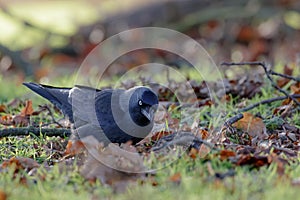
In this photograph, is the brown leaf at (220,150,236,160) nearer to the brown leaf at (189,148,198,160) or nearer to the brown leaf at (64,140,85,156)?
the brown leaf at (189,148,198,160)

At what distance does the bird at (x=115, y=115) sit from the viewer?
565cm

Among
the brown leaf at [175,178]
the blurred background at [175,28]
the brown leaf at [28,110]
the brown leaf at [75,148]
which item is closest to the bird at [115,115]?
the brown leaf at [75,148]

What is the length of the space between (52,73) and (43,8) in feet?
24.6

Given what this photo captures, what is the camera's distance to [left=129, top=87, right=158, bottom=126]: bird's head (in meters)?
5.64

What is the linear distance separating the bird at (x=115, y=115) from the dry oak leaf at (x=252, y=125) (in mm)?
867

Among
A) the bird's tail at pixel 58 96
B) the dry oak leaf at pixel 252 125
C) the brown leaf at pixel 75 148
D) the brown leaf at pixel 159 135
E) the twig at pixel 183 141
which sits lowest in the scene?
the brown leaf at pixel 75 148

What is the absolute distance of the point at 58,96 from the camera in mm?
6492

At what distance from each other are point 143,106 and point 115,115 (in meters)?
0.30

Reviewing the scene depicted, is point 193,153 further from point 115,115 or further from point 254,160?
point 115,115

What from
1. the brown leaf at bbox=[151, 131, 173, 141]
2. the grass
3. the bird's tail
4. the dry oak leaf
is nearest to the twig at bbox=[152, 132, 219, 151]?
the grass

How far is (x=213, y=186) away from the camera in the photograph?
410 centimetres

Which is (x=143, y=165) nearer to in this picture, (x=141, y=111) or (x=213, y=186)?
(x=213, y=186)

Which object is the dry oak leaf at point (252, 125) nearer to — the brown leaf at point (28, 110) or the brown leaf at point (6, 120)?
the brown leaf at point (28, 110)

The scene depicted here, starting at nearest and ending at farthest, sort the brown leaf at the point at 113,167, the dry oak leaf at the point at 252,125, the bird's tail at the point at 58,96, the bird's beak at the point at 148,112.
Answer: the brown leaf at the point at 113,167 < the bird's beak at the point at 148,112 < the dry oak leaf at the point at 252,125 < the bird's tail at the point at 58,96
